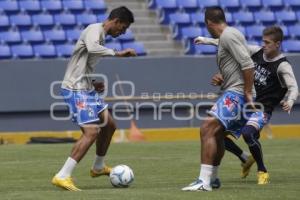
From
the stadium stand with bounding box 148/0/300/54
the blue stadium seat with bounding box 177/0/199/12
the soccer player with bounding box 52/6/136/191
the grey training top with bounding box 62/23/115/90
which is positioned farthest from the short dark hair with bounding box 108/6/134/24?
the blue stadium seat with bounding box 177/0/199/12

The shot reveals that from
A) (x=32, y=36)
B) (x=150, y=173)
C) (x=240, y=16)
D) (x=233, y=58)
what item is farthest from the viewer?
(x=240, y=16)

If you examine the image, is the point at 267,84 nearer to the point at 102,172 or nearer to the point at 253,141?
the point at 253,141

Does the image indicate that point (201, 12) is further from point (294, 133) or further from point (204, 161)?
point (204, 161)

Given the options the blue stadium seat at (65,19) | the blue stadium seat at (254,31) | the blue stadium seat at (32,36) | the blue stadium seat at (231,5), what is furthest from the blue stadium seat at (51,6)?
the blue stadium seat at (254,31)

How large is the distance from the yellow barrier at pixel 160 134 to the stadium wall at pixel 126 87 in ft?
1.11

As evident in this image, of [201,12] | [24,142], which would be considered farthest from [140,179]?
[201,12]

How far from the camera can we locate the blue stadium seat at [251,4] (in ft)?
90.7

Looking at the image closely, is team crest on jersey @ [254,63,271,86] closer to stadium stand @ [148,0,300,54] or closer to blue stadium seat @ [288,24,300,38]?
stadium stand @ [148,0,300,54]

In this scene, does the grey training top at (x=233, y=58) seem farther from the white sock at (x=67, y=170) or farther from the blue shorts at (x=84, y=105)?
the white sock at (x=67, y=170)

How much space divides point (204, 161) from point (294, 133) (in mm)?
14167

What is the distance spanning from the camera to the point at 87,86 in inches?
454

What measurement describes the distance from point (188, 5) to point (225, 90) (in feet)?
52.6

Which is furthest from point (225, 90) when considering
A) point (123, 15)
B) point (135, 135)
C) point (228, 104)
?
point (135, 135)

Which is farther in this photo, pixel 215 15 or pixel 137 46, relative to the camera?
pixel 137 46
